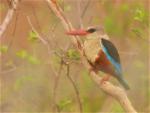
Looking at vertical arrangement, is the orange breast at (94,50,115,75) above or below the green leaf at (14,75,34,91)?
above

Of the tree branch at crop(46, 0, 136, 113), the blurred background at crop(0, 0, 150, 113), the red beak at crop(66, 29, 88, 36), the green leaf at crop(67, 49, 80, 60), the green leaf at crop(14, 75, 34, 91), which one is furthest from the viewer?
the blurred background at crop(0, 0, 150, 113)

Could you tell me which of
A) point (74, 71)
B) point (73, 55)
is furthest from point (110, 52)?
point (74, 71)

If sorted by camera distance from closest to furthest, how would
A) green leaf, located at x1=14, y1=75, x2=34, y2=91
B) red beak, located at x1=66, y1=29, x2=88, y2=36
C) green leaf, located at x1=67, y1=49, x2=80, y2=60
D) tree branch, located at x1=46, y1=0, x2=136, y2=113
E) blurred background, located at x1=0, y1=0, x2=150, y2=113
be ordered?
tree branch, located at x1=46, y1=0, x2=136, y2=113, red beak, located at x1=66, y1=29, x2=88, y2=36, green leaf, located at x1=67, y1=49, x2=80, y2=60, green leaf, located at x1=14, y1=75, x2=34, y2=91, blurred background, located at x1=0, y1=0, x2=150, y2=113

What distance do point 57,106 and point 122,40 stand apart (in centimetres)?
196

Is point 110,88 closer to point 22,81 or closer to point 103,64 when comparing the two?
point 103,64

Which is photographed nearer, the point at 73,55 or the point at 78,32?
the point at 78,32

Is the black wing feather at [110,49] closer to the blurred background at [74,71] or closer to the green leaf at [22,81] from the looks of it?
the green leaf at [22,81]

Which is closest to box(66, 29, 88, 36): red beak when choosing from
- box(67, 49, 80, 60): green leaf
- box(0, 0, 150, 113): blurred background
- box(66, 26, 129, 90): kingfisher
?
box(66, 26, 129, 90): kingfisher

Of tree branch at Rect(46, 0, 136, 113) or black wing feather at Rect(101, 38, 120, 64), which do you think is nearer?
tree branch at Rect(46, 0, 136, 113)

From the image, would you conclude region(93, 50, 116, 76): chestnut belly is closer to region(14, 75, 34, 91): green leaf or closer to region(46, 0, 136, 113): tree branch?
region(46, 0, 136, 113): tree branch

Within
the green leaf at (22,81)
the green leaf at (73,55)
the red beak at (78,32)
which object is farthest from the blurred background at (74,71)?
the red beak at (78,32)

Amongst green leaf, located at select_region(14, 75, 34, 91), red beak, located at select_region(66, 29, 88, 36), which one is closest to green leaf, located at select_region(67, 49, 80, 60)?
red beak, located at select_region(66, 29, 88, 36)

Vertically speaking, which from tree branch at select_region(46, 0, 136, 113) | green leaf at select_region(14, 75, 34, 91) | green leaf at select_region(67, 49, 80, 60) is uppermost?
tree branch at select_region(46, 0, 136, 113)

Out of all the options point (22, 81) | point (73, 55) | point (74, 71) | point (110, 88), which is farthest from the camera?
point (74, 71)
